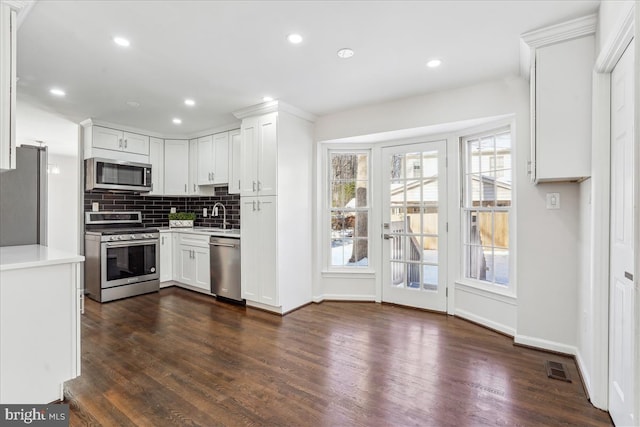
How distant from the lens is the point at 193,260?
178 inches

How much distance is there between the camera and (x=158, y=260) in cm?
457

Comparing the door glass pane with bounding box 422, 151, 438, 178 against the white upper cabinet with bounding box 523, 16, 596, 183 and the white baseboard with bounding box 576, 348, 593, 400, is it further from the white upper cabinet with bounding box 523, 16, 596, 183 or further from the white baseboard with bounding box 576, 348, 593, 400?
the white baseboard with bounding box 576, 348, 593, 400

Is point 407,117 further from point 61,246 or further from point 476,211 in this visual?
point 61,246

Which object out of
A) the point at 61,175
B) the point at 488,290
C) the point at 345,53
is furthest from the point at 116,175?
the point at 488,290

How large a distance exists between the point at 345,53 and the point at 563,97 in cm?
152

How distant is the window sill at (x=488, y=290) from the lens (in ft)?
9.65

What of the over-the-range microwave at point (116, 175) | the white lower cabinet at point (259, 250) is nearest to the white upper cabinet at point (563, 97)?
the white lower cabinet at point (259, 250)

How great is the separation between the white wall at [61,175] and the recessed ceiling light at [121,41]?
242cm

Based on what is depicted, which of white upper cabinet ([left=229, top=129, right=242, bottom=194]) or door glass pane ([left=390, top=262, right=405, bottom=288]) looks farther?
white upper cabinet ([left=229, top=129, right=242, bottom=194])

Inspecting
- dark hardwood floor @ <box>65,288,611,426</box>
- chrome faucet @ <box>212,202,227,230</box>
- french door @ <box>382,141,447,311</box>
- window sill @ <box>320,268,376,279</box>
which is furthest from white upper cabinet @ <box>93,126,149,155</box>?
french door @ <box>382,141,447,311</box>

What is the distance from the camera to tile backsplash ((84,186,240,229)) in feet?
15.3

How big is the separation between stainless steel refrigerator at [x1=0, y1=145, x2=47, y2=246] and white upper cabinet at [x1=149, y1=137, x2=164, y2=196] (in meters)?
2.14

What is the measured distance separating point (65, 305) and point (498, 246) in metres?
3.48

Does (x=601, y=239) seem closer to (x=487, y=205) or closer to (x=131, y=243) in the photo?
(x=487, y=205)
